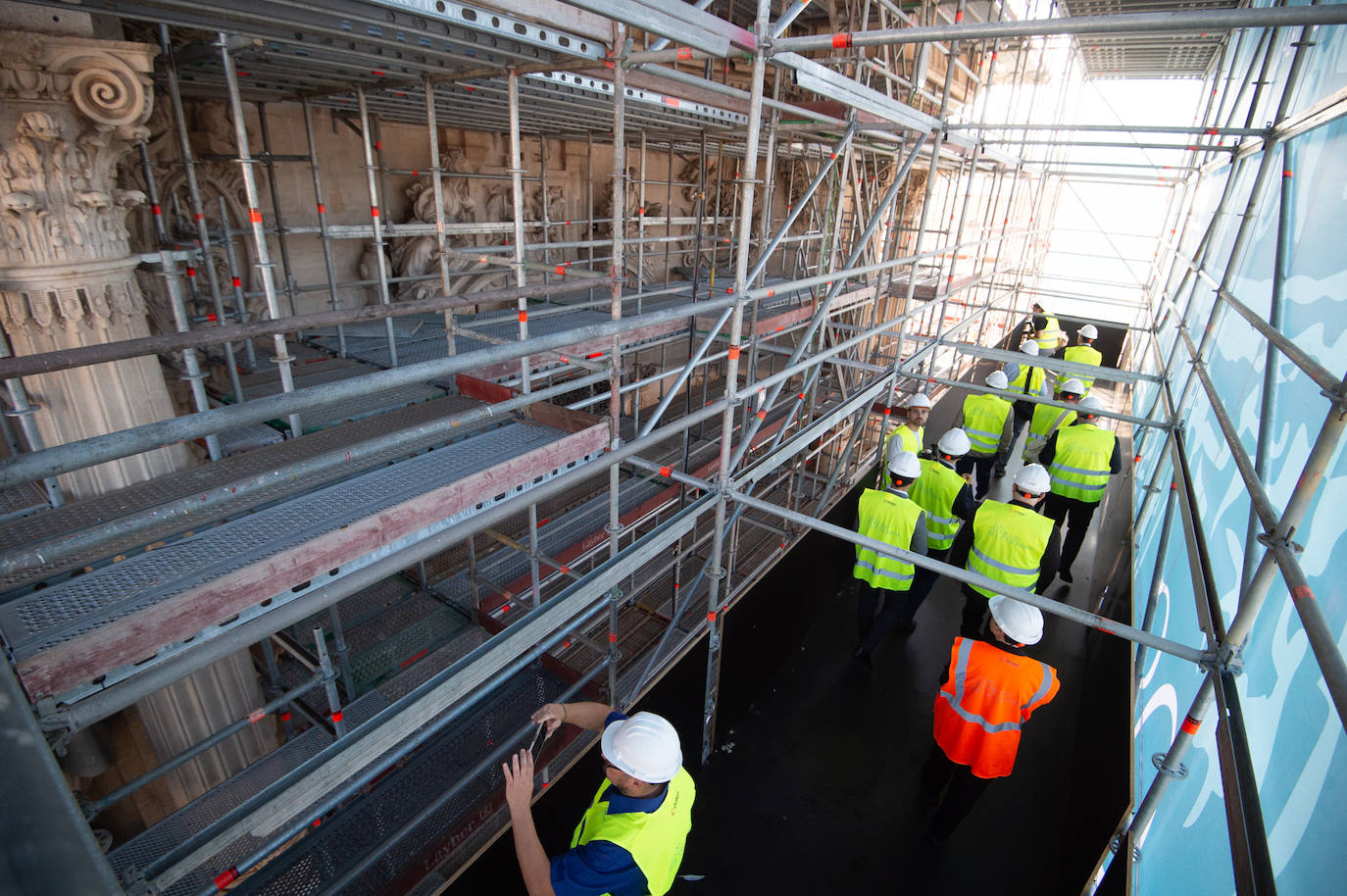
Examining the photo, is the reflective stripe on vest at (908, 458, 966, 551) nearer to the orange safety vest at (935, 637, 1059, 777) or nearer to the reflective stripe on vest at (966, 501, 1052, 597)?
the reflective stripe on vest at (966, 501, 1052, 597)

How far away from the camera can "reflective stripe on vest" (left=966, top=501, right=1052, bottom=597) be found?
4.25m

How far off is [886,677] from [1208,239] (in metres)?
6.18

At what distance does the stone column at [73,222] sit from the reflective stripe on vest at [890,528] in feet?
14.5

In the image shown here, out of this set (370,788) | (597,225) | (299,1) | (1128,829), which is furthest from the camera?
(597,225)

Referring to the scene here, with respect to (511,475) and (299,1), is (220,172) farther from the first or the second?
(511,475)

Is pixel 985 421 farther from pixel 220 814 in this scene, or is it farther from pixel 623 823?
pixel 220 814

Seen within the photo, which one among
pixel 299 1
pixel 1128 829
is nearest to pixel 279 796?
pixel 299 1

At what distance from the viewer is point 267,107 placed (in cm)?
A: 587

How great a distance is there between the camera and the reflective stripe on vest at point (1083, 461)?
18.5ft

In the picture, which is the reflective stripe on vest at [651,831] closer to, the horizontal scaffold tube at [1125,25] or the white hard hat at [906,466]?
the horizontal scaffold tube at [1125,25]

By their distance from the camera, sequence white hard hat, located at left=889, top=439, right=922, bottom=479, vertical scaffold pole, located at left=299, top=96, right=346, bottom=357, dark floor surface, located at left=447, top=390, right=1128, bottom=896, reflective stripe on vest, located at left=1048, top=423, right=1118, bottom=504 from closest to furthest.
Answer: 1. dark floor surface, located at left=447, top=390, right=1128, bottom=896
2. white hard hat, located at left=889, top=439, right=922, bottom=479
3. vertical scaffold pole, located at left=299, top=96, right=346, bottom=357
4. reflective stripe on vest, located at left=1048, top=423, right=1118, bottom=504

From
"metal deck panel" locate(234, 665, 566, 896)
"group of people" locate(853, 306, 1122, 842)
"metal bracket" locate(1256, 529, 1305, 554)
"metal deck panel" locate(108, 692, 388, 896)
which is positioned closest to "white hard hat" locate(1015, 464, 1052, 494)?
"group of people" locate(853, 306, 1122, 842)

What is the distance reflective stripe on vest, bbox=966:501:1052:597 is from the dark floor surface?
76 cm

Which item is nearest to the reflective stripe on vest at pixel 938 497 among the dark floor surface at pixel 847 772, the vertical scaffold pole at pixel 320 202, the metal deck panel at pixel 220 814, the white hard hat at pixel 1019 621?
the dark floor surface at pixel 847 772
